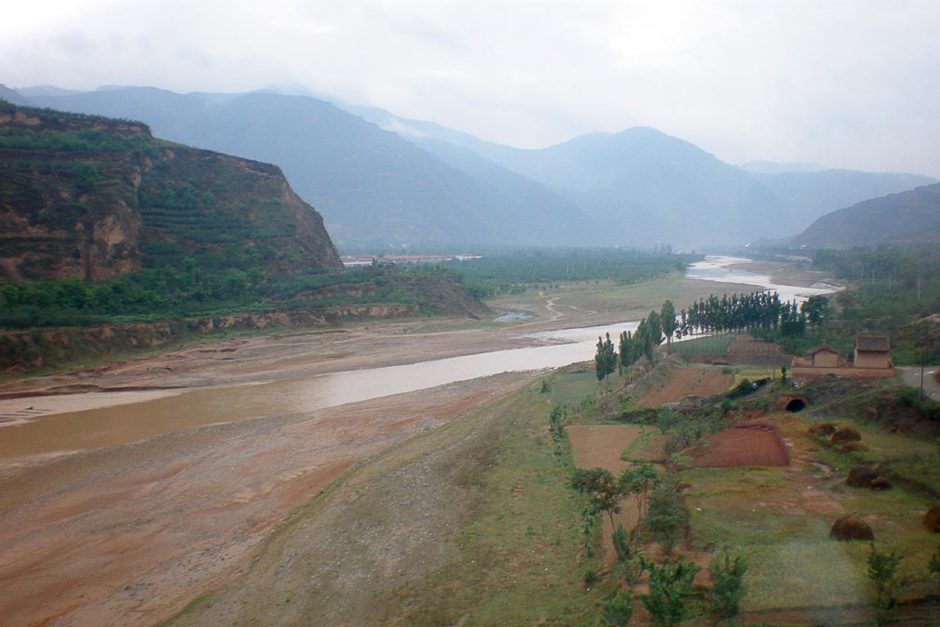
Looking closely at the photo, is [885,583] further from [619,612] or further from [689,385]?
[689,385]

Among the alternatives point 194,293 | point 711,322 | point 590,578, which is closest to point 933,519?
point 590,578

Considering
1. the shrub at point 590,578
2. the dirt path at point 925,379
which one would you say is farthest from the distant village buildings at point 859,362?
the shrub at point 590,578

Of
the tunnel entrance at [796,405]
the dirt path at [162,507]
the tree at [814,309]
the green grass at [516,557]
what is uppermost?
the tree at [814,309]

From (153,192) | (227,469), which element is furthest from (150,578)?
(153,192)

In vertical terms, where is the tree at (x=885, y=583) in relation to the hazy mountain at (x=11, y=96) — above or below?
below

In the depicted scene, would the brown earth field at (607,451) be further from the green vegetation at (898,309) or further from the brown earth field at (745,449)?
the green vegetation at (898,309)

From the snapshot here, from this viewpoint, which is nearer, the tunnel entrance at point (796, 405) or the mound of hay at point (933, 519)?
the mound of hay at point (933, 519)
